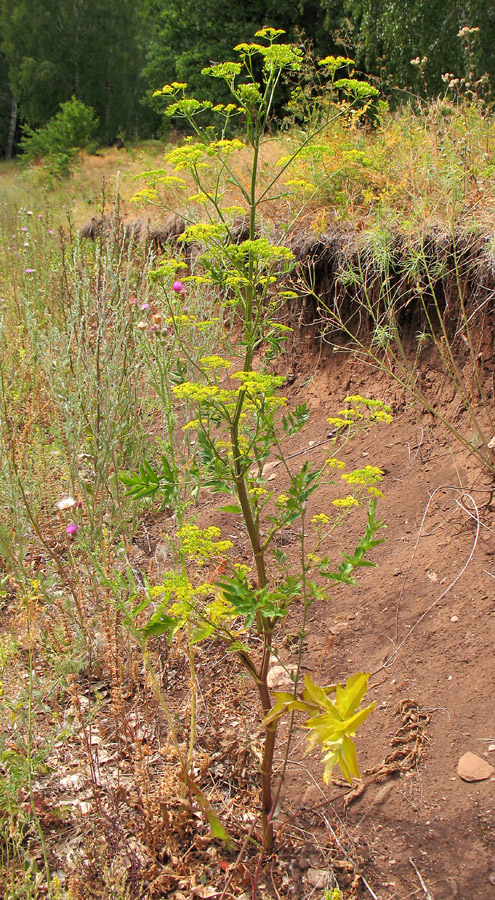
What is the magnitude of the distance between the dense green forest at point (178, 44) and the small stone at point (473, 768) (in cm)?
372

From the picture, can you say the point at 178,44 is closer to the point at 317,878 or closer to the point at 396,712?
the point at 396,712

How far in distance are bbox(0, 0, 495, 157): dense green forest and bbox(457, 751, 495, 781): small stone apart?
372cm

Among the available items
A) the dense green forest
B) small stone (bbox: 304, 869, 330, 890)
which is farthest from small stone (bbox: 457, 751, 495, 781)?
the dense green forest

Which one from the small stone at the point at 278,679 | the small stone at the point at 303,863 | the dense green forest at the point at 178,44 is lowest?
the small stone at the point at 278,679

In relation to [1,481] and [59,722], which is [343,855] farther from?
[1,481]

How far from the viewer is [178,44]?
16859mm

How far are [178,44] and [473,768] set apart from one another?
19.6 m

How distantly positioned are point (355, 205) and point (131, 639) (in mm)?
2831

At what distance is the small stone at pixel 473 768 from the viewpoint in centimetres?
157

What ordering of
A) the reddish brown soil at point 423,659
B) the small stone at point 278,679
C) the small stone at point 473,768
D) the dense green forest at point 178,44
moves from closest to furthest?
the reddish brown soil at point 423,659 < the small stone at point 473,768 < the small stone at point 278,679 < the dense green forest at point 178,44

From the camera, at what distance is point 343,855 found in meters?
1.51

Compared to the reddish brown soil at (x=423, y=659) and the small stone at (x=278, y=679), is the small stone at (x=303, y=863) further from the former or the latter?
the small stone at (x=278, y=679)

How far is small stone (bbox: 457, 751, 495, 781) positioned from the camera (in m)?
1.57

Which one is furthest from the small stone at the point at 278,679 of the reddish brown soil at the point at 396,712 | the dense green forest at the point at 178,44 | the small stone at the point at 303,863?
the dense green forest at the point at 178,44
